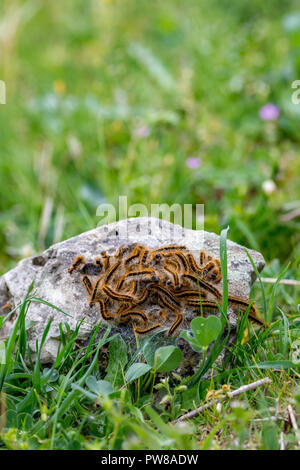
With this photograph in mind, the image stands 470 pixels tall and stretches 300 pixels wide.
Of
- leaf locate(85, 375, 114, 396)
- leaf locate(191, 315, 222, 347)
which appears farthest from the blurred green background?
leaf locate(85, 375, 114, 396)

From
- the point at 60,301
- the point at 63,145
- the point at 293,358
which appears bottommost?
the point at 293,358

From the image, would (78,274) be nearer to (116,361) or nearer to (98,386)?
(116,361)

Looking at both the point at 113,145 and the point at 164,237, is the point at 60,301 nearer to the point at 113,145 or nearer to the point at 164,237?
the point at 164,237

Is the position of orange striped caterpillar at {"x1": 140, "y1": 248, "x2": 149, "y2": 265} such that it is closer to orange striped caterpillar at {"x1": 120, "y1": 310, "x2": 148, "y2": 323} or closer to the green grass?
orange striped caterpillar at {"x1": 120, "y1": 310, "x2": 148, "y2": 323}

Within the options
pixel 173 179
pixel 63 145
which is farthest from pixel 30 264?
pixel 63 145

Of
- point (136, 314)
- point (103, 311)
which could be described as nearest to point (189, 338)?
point (136, 314)

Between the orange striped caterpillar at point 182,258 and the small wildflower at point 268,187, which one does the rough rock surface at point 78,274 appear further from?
the small wildflower at point 268,187

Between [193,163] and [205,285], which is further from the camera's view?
[193,163]
